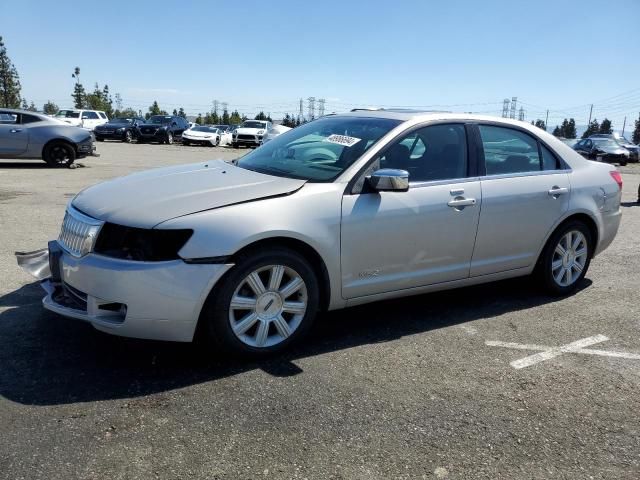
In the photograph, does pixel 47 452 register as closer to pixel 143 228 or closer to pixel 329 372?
pixel 143 228

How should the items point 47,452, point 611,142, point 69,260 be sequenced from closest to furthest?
point 47,452
point 69,260
point 611,142

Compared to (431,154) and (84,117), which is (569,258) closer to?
(431,154)

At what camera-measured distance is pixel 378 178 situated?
3865mm

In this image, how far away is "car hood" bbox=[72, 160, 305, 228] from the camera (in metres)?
3.41

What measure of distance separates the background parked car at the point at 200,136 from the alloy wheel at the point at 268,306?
31.6 meters

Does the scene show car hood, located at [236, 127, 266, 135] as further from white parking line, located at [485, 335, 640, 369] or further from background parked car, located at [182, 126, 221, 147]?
white parking line, located at [485, 335, 640, 369]

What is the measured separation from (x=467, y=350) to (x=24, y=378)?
2.82m

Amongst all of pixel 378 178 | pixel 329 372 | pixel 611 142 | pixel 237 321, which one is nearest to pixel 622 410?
pixel 329 372

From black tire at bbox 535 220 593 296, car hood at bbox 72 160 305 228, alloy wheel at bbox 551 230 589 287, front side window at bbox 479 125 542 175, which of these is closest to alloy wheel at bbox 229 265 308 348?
car hood at bbox 72 160 305 228

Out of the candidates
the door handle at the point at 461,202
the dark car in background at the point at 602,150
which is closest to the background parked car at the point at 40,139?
the door handle at the point at 461,202

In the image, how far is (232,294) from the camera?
346cm

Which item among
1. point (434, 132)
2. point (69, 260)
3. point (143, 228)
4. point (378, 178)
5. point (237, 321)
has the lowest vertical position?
point (237, 321)

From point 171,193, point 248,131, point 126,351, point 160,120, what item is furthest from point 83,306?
point 160,120

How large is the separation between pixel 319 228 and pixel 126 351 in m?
1.48
